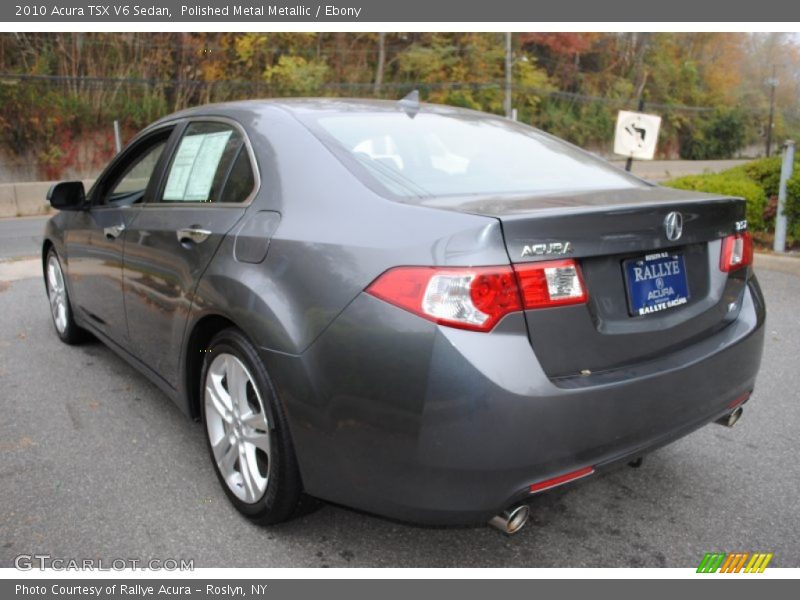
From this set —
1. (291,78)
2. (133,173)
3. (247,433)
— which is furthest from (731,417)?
(291,78)

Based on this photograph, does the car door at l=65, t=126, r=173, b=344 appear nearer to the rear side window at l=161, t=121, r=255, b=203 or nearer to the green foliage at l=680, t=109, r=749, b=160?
the rear side window at l=161, t=121, r=255, b=203

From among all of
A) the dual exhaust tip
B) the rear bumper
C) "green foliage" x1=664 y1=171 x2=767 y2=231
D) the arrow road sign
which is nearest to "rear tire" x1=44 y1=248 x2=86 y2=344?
the rear bumper

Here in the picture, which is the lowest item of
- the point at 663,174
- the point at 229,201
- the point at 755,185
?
the point at 663,174

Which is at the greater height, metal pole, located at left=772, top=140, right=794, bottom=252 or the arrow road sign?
the arrow road sign

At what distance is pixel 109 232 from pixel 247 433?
1750 mm

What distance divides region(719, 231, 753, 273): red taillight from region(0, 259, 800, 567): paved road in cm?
97

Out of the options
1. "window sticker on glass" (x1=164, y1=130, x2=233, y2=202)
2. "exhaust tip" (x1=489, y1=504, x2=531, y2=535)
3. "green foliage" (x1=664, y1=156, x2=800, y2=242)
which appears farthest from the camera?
"green foliage" (x1=664, y1=156, x2=800, y2=242)

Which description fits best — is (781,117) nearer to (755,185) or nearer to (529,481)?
(755,185)

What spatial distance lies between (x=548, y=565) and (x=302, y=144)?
176 centimetres

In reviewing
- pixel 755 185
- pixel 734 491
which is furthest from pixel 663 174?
pixel 734 491

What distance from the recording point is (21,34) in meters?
22.4

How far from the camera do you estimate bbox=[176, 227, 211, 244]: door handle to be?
282 centimetres

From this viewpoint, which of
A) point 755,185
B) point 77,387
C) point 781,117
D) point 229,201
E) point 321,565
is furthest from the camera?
point 781,117
